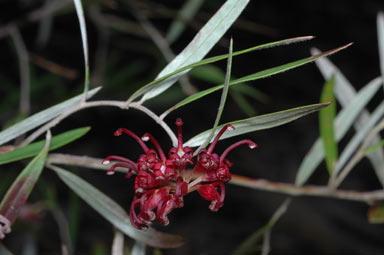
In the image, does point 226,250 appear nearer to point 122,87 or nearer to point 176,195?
point 122,87

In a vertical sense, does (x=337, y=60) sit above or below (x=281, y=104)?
above

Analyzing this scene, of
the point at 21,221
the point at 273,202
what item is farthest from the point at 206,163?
the point at 273,202

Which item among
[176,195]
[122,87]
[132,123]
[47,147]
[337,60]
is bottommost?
[176,195]

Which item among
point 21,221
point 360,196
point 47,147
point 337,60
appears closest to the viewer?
point 47,147

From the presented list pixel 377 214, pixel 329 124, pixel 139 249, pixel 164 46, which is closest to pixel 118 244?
pixel 139 249

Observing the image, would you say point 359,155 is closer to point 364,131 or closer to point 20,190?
point 364,131

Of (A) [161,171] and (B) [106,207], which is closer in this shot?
(A) [161,171]

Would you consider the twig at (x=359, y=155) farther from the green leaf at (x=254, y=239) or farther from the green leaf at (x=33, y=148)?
the green leaf at (x=33, y=148)
